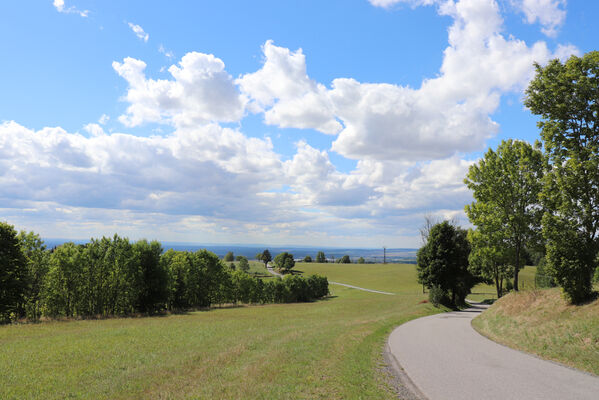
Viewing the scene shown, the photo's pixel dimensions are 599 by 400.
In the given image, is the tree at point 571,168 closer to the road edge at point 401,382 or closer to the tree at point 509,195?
the tree at point 509,195

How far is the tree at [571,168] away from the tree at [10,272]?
151ft

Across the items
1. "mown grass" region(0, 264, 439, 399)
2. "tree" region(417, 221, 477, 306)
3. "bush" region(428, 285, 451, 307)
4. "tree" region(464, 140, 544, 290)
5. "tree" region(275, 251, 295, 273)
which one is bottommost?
"tree" region(275, 251, 295, 273)

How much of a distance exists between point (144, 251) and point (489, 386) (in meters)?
43.3

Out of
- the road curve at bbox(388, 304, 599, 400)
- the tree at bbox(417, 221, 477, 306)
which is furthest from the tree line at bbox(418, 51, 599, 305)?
the tree at bbox(417, 221, 477, 306)

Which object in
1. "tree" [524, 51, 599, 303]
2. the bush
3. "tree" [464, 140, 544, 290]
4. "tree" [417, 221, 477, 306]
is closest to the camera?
"tree" [524, 51, 599, 303]

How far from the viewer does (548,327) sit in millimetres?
16141

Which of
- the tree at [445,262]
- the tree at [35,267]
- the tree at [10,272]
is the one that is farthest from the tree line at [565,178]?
the tree at [35,267]

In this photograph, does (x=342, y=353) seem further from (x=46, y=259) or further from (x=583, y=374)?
(x=46, y=259)

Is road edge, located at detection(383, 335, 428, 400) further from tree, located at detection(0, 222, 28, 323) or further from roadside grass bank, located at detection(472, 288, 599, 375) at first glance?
tree, located at detection(0, 222, 28, 323)

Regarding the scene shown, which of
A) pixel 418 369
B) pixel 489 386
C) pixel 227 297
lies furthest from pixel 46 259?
pixel 489 386

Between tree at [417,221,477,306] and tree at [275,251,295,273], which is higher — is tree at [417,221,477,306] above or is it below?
above

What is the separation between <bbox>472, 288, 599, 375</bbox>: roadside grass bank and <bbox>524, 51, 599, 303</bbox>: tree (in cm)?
157

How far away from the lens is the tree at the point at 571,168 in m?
17.3

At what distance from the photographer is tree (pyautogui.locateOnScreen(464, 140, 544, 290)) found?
28.2 m
